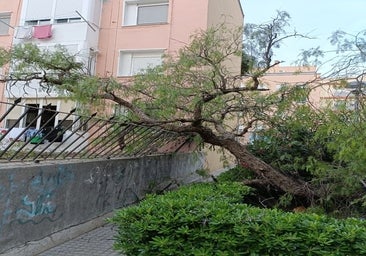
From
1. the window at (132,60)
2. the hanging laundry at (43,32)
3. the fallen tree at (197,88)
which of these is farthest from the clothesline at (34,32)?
the fallen tree at (197,88)

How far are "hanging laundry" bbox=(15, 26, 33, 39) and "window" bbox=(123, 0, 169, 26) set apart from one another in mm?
4305

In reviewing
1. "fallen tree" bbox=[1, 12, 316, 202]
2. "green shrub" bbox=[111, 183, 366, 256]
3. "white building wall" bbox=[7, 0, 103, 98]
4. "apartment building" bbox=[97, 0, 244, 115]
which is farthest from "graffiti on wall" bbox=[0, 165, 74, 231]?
"white building wall" bbox=[7, 0, 103, 98]

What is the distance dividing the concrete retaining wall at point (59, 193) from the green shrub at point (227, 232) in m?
1.84

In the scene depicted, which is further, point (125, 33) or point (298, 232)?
point (125, 33)

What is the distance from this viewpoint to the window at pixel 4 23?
1659 centimetres

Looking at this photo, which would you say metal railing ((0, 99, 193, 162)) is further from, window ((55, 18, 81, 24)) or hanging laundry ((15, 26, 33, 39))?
hanging laundry ((15, 26, 33, 39))

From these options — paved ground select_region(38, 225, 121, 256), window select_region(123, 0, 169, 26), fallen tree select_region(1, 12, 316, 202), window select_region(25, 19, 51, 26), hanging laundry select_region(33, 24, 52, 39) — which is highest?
window select_region(123, 0, 169, 26)

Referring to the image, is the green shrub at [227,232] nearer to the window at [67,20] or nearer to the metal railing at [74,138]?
the metal railing at [74,138]

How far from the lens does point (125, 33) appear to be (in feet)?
51.0

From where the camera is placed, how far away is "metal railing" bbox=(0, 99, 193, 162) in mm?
5184

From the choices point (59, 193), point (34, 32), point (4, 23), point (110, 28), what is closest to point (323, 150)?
point (59, 193)

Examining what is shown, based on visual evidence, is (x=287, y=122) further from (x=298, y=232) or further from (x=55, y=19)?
(x=55, y=19)

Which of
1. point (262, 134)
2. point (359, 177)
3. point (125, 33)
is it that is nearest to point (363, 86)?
point (359, 177)

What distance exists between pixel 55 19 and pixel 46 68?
328 inches
